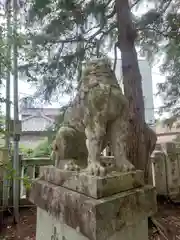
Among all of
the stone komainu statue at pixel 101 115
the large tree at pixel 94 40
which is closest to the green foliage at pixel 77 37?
the large tree at pixel 94 40

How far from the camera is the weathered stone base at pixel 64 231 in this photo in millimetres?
903

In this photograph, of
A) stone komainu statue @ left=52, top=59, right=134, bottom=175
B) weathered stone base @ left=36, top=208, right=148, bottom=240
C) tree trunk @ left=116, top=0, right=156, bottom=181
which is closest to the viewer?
weathered stone base @ left=36, top=208, right=148, bottom=240

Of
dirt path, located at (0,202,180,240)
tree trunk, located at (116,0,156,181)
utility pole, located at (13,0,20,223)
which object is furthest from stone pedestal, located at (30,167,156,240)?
utility pole, located at (13,0,20,223)

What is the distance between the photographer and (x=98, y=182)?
85cm

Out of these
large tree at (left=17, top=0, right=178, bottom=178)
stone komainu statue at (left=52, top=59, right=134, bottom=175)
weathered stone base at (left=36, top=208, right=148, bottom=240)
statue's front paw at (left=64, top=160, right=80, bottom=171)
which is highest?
large tree at (left=17, top=0, right=178, bottom=178)

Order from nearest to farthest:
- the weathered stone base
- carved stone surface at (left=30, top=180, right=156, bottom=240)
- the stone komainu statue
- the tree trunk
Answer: carved stone surface at (left=30, top=180, right=156, bottom=240), the weathered stone base, the stone komainu statue, the tree trunk

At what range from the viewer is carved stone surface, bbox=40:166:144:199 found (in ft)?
2.81

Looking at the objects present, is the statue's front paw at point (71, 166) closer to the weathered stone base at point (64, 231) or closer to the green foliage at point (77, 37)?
the weathered stone base at point (64, 231)

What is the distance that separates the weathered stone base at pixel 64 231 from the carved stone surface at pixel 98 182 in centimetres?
18

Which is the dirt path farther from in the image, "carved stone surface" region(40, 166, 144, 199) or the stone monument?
"carved stone surface" region(40, 166, 144, 199)

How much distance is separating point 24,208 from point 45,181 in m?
1.91

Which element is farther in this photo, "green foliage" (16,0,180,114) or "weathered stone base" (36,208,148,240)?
"green foliage" (16,0,180,114)

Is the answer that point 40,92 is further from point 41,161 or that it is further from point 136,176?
point 136,176

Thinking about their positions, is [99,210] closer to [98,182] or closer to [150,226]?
[98,182]
